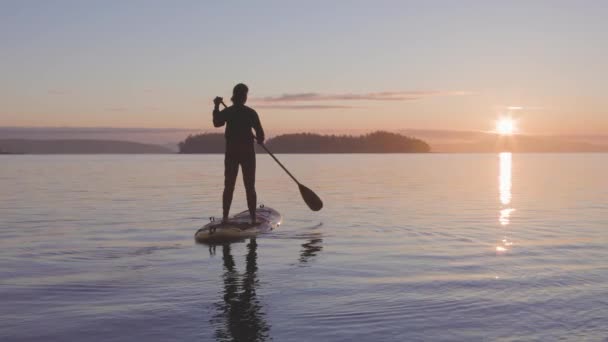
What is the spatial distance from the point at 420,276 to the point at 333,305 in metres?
2.27

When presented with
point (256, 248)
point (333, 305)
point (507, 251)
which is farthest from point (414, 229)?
point (333, 305)

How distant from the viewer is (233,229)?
1261 centimetres

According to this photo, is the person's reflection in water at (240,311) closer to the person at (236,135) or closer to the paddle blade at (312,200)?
the person at (236,135)

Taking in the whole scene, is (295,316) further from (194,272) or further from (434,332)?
(194,272)

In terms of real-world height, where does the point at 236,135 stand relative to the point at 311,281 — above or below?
above

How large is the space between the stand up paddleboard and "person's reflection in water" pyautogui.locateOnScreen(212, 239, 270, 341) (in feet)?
10.0

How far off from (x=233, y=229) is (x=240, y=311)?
6257 mm

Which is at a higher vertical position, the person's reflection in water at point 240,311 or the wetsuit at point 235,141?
the wetsuit at point 235,141

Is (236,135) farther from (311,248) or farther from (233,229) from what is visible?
(311,248)

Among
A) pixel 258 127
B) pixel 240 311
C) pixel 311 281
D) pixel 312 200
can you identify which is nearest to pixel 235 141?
pixel 258 127

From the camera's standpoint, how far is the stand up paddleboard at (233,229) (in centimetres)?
1226

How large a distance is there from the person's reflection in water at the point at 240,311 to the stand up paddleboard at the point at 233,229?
3057mm

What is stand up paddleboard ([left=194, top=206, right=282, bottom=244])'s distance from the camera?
12.3 metres

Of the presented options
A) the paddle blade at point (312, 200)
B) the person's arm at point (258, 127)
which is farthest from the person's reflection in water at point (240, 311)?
the paddle blade at point (312, 200)
